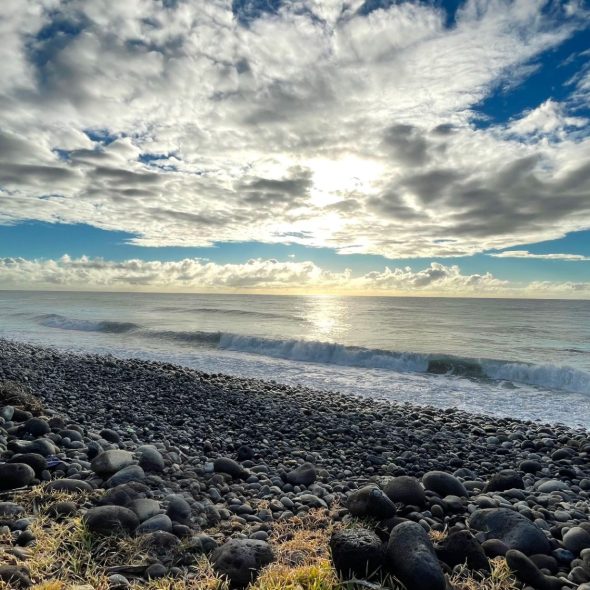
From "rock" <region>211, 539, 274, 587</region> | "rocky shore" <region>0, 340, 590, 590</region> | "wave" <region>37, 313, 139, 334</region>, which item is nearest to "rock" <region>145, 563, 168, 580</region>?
"rocky shore" <region>0, 340, 590, 590</region>

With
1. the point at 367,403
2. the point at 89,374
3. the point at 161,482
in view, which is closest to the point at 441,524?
the point at 161,482

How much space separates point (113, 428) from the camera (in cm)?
805

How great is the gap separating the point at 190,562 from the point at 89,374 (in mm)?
12365

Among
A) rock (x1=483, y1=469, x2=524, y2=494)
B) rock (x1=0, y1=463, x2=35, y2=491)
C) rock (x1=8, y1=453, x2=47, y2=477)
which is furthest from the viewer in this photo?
rock (x1=483, y1=469, x2=524, y2=494)

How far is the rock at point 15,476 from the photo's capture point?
451cm

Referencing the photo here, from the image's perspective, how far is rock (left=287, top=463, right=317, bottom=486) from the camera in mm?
6008

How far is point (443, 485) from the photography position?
5422mm

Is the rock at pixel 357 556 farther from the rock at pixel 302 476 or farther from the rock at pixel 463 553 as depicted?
the rock at pixel 302 476

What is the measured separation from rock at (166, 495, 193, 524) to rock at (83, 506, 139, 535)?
0.44 m

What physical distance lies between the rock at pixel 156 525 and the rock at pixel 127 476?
1.03 metres

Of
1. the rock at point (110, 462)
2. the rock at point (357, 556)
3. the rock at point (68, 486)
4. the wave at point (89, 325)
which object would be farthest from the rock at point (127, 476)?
the wave at point (89, 325)

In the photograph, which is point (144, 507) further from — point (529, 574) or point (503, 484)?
point (503, 484)

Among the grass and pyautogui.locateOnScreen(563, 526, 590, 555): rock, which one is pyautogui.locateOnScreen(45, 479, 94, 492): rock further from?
pyautogui.locateOnScreen(563, 526, 590, 555): rock

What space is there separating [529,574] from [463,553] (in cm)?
49
